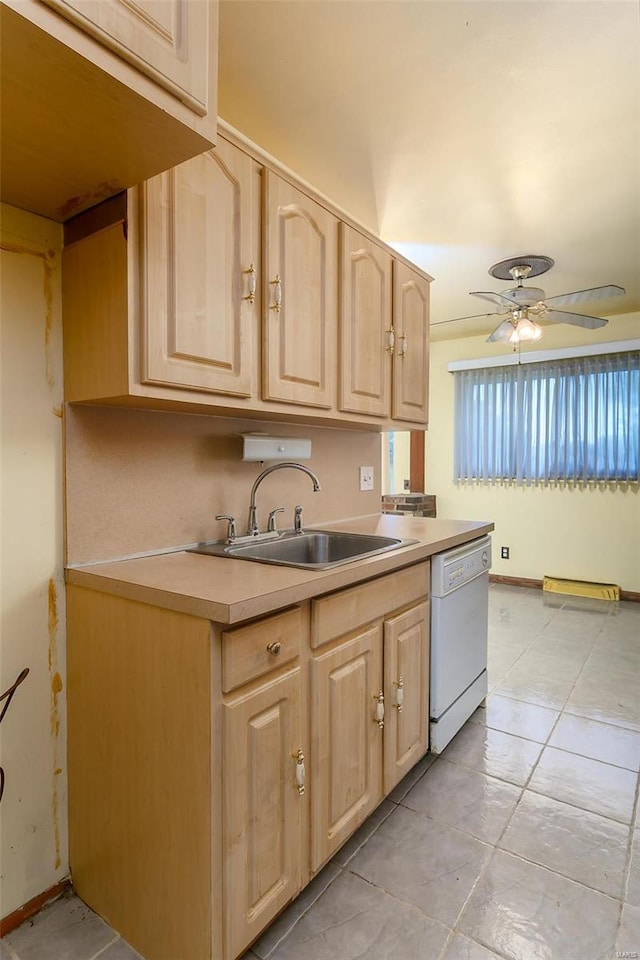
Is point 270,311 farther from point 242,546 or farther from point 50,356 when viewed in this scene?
point 242,546

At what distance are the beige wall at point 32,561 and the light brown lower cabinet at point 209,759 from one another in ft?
0.18

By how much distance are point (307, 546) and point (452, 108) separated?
1783 millimetres

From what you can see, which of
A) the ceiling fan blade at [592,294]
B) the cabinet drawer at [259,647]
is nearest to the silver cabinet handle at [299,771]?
the cabinet drawer at [259,647]

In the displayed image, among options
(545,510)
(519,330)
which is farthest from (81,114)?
(545,510)

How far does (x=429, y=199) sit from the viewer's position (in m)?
2.57

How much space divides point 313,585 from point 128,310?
31.2 inches

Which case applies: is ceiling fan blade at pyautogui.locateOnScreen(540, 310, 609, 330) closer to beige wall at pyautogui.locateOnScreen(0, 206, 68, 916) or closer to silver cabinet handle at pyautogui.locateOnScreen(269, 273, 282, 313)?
silver cabinet handle at pyautogui.locateOnScreen(269, 273, 282, 313)

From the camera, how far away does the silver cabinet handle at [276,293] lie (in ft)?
5.12

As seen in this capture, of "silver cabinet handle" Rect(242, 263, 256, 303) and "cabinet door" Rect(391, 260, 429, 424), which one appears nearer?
"silver cabinet handle" Rect(242, 263, 256, 303)

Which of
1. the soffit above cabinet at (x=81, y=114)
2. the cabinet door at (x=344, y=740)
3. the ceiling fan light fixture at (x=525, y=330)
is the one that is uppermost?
the ceiling fan light fixture at (x=525, y=330)

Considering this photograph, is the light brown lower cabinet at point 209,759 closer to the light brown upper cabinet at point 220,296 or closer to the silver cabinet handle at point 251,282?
the light brown upper cabinet at point 220,296

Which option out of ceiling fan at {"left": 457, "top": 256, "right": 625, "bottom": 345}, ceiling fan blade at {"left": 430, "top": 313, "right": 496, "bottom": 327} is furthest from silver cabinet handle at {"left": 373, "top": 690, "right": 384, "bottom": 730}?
ceiling fan blade at {"left": 430, "top": 313, "right": 496, "bottom": 327}

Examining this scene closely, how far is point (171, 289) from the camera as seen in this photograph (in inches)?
49.5

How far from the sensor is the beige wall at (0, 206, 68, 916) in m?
1.26
